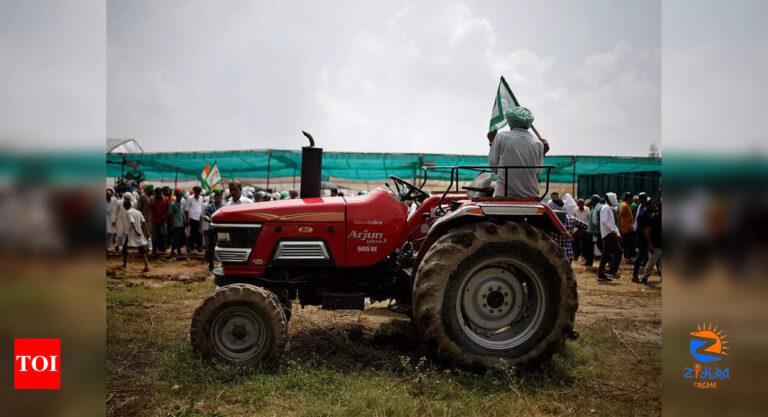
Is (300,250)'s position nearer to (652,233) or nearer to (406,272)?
(406,272)

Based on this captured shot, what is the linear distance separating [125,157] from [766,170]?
18590mm

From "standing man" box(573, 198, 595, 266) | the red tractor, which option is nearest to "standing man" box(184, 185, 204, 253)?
the red tractor

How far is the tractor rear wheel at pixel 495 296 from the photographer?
4234 millimetres

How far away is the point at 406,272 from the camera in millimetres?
5012

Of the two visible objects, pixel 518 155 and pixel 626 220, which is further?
pixel 626 220

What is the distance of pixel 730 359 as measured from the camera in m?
2.52

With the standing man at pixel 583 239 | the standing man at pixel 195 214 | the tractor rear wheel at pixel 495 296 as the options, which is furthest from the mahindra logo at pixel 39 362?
the standing man at pixel 583 239

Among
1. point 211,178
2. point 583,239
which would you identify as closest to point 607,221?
point 583,239

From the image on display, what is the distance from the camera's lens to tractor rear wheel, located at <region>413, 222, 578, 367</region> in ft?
13.9

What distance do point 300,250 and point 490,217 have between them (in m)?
1.84

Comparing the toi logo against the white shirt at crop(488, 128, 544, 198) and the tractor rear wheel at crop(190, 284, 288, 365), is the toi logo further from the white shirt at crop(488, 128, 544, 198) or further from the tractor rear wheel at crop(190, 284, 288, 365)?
the white shirt at crop(488, 128, 544, 198)

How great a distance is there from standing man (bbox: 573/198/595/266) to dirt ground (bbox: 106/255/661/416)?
7.51 m

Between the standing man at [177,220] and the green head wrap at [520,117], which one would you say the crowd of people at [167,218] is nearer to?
the standing man at [177,220]

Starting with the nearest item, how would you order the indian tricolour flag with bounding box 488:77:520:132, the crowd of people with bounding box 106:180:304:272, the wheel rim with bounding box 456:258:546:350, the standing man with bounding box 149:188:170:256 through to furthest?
the wheel rim with bounding box 456:258:546:350
the indian tricolour flag with bounding box 488:77:520:132
the crowd of people with bounding box 106:180:304:272
the standing man with bounding box 149:188:170:256
